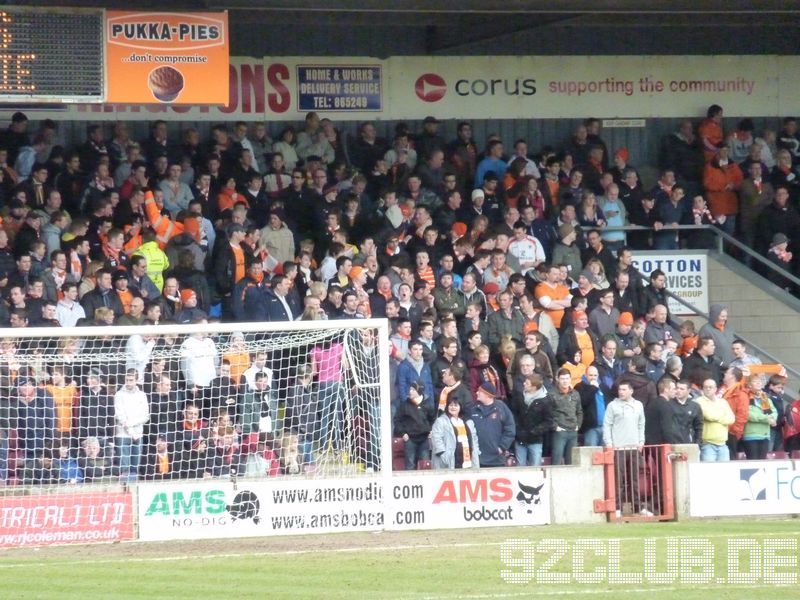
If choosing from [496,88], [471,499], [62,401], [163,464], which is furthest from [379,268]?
[496,88]

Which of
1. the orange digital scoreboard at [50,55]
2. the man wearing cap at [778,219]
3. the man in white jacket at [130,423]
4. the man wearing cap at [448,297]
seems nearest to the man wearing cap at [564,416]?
the man wearing cap at [448,297]

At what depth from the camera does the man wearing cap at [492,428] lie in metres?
17.3

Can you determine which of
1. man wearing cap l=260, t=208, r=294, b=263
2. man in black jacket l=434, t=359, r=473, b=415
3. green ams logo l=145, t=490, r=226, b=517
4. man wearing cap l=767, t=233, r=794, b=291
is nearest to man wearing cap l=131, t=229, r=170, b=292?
man wearing cap l=260, t=208, r=294, b=263

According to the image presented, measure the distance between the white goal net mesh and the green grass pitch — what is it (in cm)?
100

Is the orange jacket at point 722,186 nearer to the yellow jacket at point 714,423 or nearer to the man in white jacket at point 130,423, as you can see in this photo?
the yellow jacket at point 714,423

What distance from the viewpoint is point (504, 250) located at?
2011 cm

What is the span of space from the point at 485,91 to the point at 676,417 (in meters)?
7.61

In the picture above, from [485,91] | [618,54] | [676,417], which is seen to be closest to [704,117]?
[618,54]

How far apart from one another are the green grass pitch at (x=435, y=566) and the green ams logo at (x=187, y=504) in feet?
1.32

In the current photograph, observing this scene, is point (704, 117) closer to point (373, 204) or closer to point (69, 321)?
point (373, 204)

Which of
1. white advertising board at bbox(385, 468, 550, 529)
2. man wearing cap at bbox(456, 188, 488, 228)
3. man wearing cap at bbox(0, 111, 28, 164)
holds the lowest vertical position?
white advertising board at bbox(385, 468, 550, 529)

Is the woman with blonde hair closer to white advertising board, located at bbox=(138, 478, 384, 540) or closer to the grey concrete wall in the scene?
the grey concrete wall

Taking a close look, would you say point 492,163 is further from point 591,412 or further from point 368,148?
point 591,412

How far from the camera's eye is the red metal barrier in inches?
669
